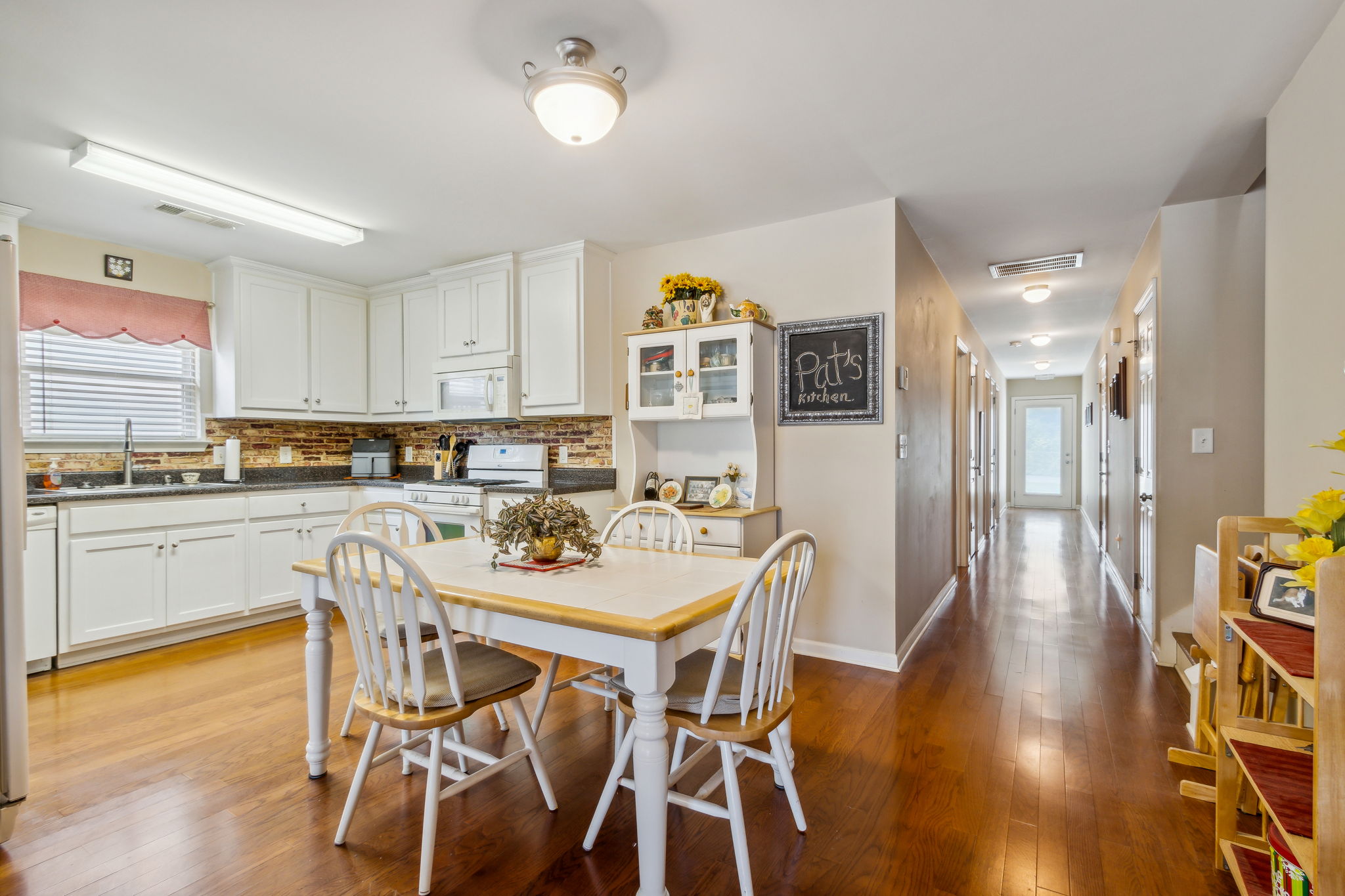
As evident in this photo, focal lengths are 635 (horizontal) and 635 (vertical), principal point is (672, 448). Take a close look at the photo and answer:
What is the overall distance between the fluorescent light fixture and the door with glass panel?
11409 mm

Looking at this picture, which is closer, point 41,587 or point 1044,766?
point 1044,766

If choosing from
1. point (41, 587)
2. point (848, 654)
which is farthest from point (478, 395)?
point (848, 654)

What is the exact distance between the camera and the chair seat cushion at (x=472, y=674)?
1.78 meters

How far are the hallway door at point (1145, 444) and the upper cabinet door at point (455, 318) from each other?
4224 millimetres

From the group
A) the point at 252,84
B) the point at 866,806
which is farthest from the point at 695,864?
the point at 252,84

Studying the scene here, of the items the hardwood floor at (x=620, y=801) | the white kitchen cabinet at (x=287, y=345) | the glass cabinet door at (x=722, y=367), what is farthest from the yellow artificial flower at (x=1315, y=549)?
the white kitchen cabinet at (x=287, y=345)

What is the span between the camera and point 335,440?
532cm

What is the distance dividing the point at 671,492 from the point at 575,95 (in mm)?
2317

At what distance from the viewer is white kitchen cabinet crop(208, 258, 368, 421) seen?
434 centimetres

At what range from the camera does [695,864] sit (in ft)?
5.84

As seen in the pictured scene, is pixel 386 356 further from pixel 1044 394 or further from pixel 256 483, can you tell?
pixel 1044 394

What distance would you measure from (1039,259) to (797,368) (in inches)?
82.8

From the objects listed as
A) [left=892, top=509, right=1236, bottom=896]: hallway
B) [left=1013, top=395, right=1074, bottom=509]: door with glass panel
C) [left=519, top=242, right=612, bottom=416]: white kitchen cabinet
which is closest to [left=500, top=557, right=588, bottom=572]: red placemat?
[left=892, top=509, right=1236, bottom=896]: hallway

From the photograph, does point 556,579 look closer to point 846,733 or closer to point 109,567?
point 846,733
